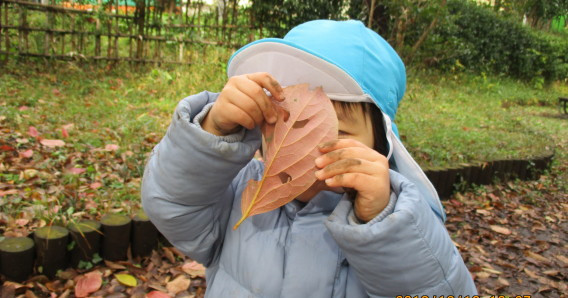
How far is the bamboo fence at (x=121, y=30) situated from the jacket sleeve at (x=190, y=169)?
19.5ft

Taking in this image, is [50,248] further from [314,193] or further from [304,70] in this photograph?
[304,70]

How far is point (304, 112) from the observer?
97 cm

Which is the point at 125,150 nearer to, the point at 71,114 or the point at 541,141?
the point at 71,114

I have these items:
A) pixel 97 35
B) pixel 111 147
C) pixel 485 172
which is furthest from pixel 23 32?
pixel 485 172

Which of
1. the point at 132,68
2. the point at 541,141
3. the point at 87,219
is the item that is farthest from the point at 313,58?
the point at 132,68

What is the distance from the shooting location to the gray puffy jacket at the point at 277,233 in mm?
979

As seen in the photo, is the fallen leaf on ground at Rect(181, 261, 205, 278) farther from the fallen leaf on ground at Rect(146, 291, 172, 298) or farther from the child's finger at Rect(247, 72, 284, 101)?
the child's finger at Rect(247, 72, 284, 101)

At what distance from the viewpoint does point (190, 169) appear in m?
1.06

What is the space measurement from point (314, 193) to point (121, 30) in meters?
6.45

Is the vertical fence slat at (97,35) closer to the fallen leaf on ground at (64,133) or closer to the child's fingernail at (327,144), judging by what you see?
the fallen leaf on ground at (64,133)

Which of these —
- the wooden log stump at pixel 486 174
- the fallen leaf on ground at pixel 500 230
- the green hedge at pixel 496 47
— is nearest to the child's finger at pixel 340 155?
the fallen leaf on ground at pixel 500 230

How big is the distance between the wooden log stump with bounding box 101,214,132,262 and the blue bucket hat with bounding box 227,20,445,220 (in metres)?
1.22

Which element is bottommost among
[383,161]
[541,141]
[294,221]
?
[541,141]

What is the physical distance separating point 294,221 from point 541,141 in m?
5.58
